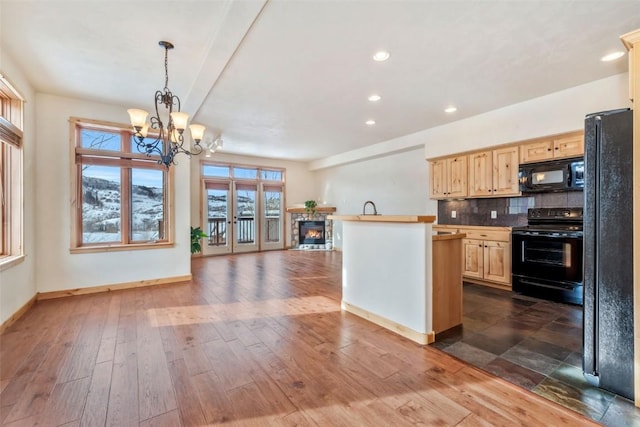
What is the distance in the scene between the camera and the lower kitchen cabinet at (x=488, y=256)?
424 cm

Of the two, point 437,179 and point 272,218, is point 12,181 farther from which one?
point 437,179

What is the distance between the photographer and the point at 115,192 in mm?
4406

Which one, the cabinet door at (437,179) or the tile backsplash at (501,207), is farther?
the cabinet door at (437,179)

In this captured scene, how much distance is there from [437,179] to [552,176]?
1.78 metres

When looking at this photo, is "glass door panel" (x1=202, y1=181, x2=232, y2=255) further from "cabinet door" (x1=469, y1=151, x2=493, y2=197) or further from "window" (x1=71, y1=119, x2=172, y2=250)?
"cabinet door" (x1=469, y1=151, x2=493, y2=197)

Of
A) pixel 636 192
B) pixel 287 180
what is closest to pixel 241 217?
pixel 287 180

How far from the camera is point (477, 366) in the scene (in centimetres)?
215

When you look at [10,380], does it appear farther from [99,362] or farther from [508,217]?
[508,217]

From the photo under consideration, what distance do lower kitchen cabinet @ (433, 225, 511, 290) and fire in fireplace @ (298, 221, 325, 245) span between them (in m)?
4.75

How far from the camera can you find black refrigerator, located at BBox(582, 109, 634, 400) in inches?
70.0

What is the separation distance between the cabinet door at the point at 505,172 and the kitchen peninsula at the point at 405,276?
2.17m

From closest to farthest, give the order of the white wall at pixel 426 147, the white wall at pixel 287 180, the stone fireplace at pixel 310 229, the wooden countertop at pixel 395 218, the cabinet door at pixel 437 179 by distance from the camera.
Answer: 1. the wooden countertop at pixel 395 218
2. the white wall at pixel 426 147
3. the cabinet door at pixel 437 179
4. the white wall at pixel 287 180
5. the stone fireplace at pixel 310 229

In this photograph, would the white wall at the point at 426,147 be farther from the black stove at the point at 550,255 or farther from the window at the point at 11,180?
the window at the point at 11,180

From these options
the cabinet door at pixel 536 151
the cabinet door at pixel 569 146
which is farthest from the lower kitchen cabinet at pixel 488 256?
the cabinet door at pixel 569 146
